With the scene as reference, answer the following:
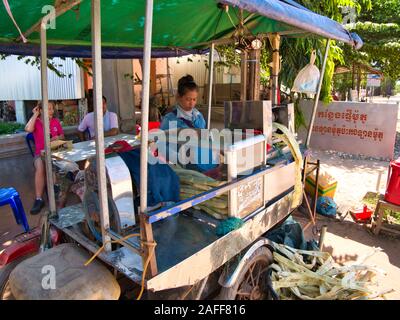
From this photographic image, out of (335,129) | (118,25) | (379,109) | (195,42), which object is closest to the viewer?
(118,25)

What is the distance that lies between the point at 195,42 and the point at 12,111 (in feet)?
29.8

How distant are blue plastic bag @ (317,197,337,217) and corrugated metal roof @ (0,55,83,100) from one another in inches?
311

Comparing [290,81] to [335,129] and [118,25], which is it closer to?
[335,129]

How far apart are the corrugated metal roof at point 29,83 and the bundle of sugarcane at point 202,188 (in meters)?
8.24

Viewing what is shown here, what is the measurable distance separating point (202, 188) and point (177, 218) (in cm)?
34

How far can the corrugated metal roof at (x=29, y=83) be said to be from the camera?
931 centimetres

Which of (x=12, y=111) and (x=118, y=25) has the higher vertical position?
(x=118, y=25)

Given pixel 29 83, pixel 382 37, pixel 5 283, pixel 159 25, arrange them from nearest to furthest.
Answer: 1. pixel 5 283
2. pixel 159 25
3. pixel 29 83
4. pixel 382 37

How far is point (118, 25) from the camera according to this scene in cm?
338

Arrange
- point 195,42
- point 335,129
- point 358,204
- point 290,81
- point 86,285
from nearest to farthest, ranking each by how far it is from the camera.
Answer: point 86,285
point 195,42
point 358,204
point 290,81
point 335,129

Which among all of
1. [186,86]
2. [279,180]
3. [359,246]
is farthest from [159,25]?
[359,246]

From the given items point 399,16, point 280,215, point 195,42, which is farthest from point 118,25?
point 399,16

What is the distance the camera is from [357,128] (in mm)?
7852

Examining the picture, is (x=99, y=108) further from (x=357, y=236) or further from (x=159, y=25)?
(x=357, y=236)
